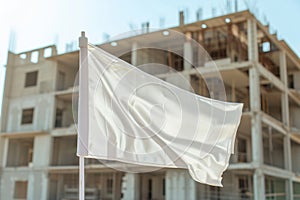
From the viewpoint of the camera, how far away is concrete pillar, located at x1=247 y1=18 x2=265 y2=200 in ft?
59.7

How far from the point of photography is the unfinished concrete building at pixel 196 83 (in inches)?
803

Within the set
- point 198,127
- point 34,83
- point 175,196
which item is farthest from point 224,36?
point 198,127

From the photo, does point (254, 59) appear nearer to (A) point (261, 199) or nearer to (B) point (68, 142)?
(A) point (261, 199)

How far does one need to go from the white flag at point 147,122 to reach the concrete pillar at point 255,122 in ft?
46.7

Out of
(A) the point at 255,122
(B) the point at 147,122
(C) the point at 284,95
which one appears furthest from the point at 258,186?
(B) the point at 147,122

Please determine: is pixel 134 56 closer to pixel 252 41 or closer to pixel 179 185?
pixel 252 41

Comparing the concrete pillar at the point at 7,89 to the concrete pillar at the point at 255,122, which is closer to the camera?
the concrete pillar at the point at 255,122

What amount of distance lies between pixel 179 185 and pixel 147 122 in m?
16.7

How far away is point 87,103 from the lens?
351 centimetres

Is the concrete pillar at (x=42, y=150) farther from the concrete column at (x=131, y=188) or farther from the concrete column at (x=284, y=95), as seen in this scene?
the concrete column at (x=284, y=95)

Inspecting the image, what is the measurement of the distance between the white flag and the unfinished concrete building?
47.8ft

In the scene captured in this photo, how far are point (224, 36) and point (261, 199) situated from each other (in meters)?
9.46

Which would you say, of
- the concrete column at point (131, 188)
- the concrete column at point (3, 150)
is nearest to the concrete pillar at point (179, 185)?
the concrete column at point (131, 188)

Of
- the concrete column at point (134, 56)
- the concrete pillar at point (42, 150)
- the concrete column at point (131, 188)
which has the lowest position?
the concrete column at point (131, 188)
